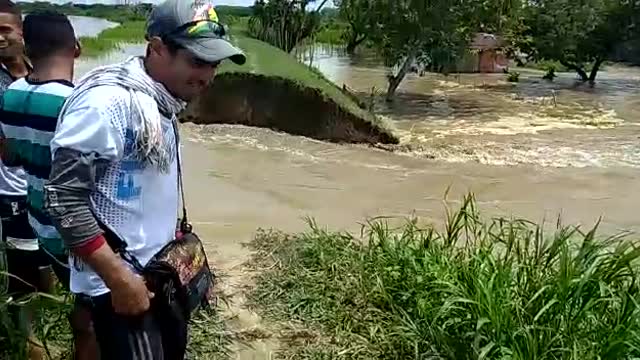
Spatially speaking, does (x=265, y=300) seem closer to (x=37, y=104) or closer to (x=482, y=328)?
(x=482, y=328)

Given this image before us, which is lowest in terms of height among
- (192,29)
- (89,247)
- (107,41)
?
(107,41)

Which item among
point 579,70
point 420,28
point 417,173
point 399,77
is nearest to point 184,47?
point 417,173

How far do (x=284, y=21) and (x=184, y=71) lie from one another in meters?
18.0

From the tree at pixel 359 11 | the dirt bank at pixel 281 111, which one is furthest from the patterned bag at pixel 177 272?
the tree at pixel 359 11

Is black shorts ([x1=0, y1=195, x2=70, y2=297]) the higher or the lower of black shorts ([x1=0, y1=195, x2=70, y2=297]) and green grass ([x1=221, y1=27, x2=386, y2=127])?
the higher

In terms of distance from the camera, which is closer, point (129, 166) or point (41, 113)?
point (129, 166)

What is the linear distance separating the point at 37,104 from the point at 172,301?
81 cm

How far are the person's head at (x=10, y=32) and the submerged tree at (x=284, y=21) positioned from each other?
1658 cm

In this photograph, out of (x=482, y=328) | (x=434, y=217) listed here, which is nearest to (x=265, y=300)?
(x=482, y=328)

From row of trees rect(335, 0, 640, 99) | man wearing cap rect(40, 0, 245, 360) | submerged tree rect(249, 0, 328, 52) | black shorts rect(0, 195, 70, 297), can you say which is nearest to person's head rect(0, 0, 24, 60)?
black shorts rect(0, 195, 70, 297)

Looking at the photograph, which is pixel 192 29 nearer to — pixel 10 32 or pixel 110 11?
pixel 10 32

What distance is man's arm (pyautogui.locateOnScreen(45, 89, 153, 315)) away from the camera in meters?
1.94

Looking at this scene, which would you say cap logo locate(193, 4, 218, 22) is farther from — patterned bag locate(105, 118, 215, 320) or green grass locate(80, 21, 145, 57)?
green grass locate(80, 21, 145, 57)

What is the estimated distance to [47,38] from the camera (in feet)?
8.66
